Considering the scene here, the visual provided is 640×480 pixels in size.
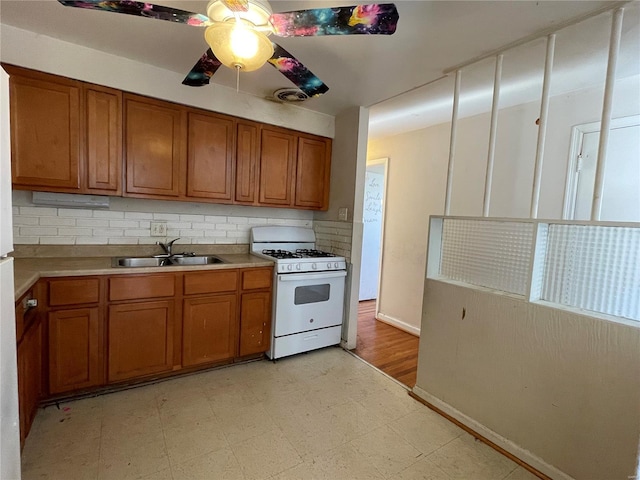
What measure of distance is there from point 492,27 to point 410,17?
0.47 metres

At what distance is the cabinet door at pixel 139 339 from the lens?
2090mm

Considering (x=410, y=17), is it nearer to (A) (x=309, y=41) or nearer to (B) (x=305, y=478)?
(A) (x=309, y=41)

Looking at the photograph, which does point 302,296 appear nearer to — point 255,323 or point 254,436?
point 255,323

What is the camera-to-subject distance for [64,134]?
2.07 metres

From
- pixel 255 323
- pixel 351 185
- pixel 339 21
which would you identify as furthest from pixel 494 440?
pixel 339 21

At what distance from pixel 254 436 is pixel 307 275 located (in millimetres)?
1276

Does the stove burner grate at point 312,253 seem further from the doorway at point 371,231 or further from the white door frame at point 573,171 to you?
the white door frame at point 573,171

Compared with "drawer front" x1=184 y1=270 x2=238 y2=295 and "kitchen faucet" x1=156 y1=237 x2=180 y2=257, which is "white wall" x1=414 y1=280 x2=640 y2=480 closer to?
"drawer front" x1=184 y1=270 x2=238 y2=295

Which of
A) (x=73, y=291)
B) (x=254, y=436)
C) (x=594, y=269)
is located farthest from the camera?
(x=73, y=291)

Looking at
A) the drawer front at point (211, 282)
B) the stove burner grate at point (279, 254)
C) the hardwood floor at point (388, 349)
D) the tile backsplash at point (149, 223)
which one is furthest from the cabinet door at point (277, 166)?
the hardwood floor at point (388, 349)

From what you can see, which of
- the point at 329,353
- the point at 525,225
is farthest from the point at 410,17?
the point at 329,353

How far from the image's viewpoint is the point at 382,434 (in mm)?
1856

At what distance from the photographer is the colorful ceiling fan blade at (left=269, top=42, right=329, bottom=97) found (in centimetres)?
145

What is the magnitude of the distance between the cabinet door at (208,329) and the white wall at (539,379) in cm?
156
